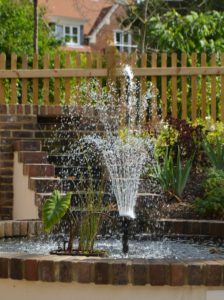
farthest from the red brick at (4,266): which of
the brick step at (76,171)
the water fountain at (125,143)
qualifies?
the brick step at (76,171)

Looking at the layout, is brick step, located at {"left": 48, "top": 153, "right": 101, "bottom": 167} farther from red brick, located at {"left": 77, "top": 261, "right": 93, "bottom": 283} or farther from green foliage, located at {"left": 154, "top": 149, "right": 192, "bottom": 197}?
red brick, located at {"left": 77, "top": 261, "right": 93, "bottom": 283}

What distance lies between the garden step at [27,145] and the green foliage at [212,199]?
6.44ft

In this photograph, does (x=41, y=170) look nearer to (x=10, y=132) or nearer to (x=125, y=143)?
(x=10, y=132)

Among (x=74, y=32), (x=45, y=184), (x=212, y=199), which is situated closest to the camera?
(x=212, y=199)

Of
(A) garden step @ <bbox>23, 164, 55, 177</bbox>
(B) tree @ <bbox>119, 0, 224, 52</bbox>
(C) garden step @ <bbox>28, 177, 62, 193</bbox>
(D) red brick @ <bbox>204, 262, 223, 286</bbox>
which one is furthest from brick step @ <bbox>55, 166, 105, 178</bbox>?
(B) tree @ <bbox>119, 0, 224, 52</bbox>

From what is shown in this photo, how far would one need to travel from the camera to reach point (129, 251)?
5688 mm

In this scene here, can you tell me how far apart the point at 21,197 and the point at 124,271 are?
12.7ft

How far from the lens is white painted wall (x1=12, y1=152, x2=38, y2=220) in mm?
7577

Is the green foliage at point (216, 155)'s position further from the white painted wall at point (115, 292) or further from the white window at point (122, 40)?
the white window at point (122, 40)

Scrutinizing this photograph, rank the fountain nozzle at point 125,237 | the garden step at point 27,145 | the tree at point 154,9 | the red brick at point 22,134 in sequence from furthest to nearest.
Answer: the tree at point 154,9
the red brick at point 22,134
the garden step at point 27,145
the fountain nozzle at point 125,237

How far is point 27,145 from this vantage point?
8.48 metres

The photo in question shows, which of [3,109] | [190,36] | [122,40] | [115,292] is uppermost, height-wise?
[122,40]

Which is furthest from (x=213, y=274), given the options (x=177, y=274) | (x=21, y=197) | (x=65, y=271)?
(x=21, y=197)

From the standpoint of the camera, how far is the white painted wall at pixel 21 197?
7577 millimetres
